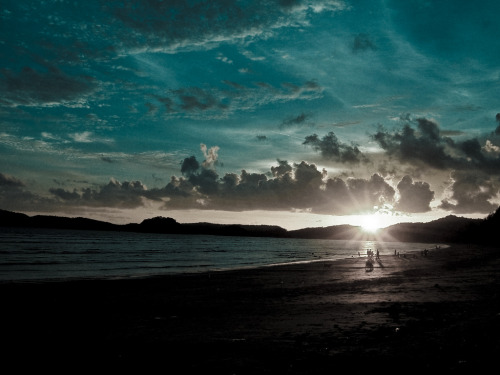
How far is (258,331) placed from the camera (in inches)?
544

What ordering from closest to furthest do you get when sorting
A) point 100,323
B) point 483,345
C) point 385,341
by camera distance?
Answer: point 483,345
point 385,341
point 100,323

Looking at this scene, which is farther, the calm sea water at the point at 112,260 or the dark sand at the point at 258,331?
the calm sea water at the point at 112,260

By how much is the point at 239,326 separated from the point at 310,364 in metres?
5.78

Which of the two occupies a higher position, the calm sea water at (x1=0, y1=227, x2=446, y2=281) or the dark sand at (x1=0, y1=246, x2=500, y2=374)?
the dark sand at (x1=0, y1=246, x2=500, y2=374)

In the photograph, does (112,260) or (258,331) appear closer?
(258,331)

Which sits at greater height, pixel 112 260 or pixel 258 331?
Result: pixel 258 331

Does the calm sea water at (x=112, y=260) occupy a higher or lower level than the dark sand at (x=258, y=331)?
lower

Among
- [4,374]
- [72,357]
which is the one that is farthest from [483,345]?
[4,374]

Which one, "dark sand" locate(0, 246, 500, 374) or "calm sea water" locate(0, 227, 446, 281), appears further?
"calm sea water" locate(0, 227, 446, 281)

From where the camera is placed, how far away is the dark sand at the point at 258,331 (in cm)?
972

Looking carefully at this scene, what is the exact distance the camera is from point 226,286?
30.0m

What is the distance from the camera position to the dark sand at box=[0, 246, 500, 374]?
383 inches

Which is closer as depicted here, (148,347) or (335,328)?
(148,347)

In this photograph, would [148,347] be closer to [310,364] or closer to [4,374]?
[4,374]
